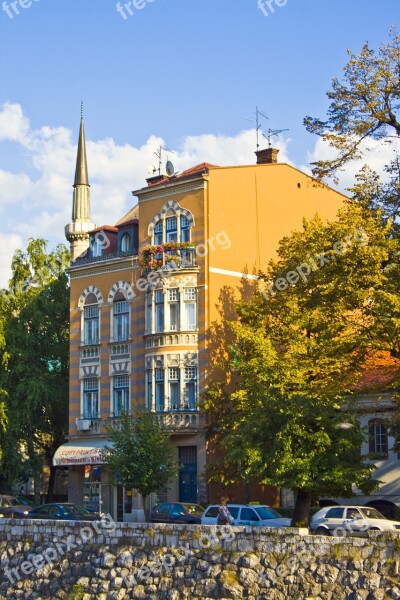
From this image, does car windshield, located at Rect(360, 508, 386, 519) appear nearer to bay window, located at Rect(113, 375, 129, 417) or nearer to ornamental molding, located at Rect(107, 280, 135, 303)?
bay window, located at Rect(113, 375, 129, 417)

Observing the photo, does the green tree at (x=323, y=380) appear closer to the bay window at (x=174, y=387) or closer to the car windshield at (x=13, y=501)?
the bay window at (x=174, y=387)

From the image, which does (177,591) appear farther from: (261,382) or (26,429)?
(26,429)

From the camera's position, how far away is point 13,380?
2328 inches

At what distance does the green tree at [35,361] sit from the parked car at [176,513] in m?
17.5

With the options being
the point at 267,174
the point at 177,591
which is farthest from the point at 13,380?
the point at 177,591

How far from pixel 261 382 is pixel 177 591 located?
1654 cm

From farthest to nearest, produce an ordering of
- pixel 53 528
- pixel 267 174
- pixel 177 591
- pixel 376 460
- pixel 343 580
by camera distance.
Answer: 1. pixel 267 174
2. pixel 376 460
3. pixel 53 528
4. pixel 177 591
5. pixel 343 580

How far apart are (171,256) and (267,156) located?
31.3 ft

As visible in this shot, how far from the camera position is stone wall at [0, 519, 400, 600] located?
74.3 ft

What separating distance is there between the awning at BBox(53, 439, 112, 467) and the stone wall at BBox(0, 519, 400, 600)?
2088cm

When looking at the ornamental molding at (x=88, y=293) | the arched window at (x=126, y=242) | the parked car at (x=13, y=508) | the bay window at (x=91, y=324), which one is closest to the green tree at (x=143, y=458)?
the parked car at (x=13, y=508)

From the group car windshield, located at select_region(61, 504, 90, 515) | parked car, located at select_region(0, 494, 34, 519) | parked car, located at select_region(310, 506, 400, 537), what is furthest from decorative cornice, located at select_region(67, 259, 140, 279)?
parked car, located at select_region(310, 506, 400, 537)

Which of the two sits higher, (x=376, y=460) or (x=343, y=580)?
(x=376, y=460)

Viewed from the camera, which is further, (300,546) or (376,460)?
(376,460)
